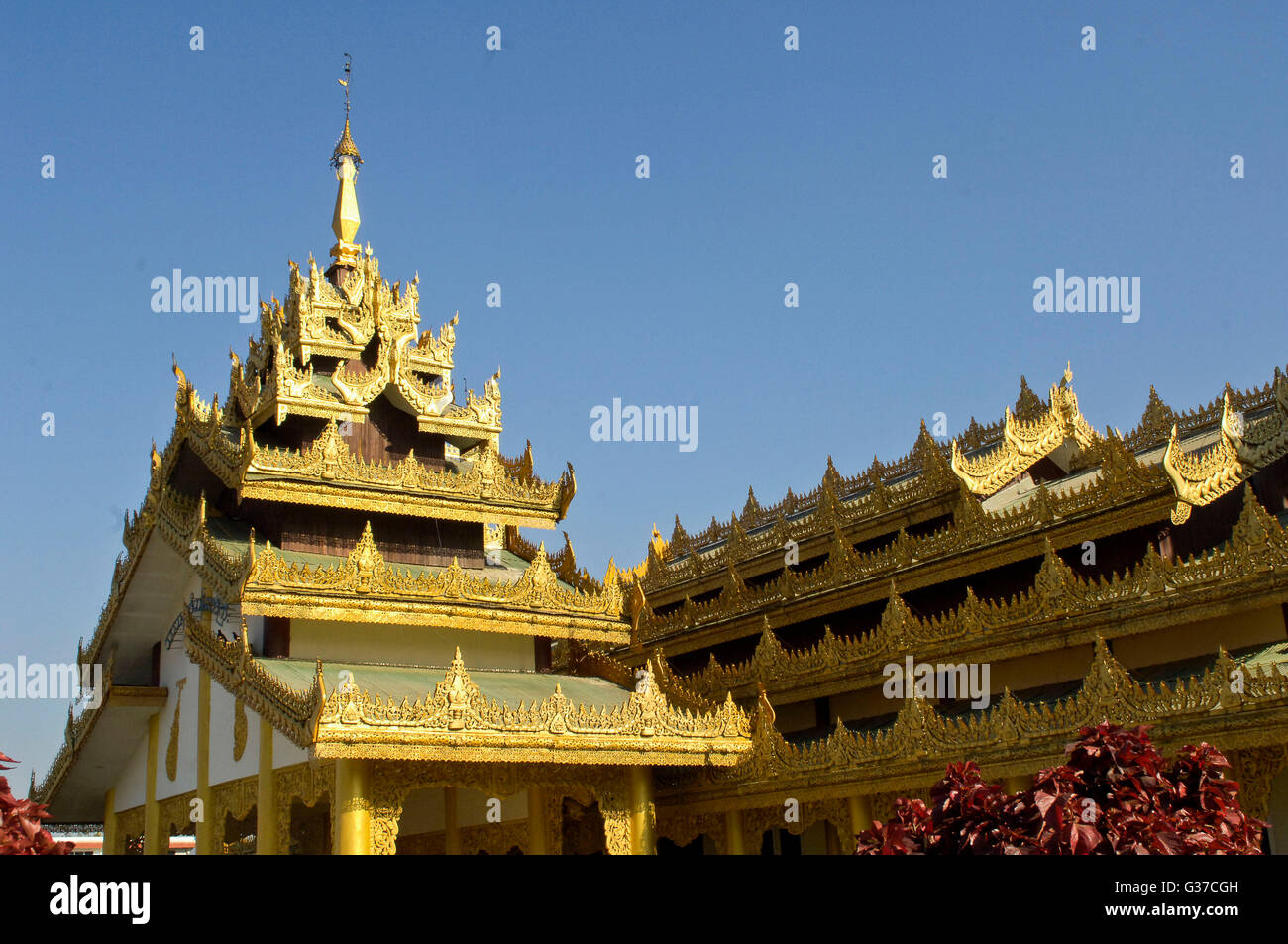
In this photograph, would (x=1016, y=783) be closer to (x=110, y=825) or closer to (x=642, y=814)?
(x=642, y=814)

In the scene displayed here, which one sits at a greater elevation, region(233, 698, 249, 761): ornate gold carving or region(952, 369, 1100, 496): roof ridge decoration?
region(952, 369, 1100, 496): roof ridge decoration

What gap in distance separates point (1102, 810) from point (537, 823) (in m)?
11.2

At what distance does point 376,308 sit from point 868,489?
900 cm

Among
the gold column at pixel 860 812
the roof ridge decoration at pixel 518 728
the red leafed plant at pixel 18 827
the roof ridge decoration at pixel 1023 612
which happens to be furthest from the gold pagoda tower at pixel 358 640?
the red leafed plant at pixel 18 827

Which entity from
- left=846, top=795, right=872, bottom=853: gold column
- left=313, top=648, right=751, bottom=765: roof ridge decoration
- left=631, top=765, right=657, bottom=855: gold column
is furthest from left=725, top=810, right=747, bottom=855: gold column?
left=846, top=795, right=872, bottom=853: gold column

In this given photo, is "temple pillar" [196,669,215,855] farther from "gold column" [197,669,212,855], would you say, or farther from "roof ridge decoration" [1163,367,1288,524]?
"roof ridge decoration" [1163,367,1288,524]

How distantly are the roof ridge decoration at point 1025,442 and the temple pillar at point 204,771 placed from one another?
11.2m

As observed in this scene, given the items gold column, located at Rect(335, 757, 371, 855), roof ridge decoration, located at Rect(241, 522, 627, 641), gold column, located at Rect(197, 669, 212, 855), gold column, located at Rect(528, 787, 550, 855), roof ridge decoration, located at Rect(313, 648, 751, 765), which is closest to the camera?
roof ridge decoration, located at Rect(313, 648, 751, 765)

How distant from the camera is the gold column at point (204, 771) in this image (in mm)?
17984

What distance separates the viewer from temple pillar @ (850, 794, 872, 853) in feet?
55.4

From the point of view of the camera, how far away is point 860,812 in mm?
16984

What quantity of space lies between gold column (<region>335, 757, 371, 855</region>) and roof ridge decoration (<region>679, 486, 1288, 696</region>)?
275 inches

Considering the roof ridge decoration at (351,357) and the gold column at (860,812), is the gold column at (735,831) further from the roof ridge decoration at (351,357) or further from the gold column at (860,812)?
the roof ridge decoration at (351,357)

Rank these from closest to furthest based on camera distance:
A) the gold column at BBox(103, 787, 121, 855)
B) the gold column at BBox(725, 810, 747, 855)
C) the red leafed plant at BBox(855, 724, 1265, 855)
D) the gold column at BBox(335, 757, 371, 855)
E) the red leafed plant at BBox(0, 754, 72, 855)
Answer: the red leafed plant at BBox(855, 724, 1265, 855), the red leafed plant at BBox(0, 754, 72, 855), the gold column at BBox(335, 757, 371, 855), the gold column at BBox(725, 810, 747, 855), the gold column at BBox(103, 787, 121, 855)
